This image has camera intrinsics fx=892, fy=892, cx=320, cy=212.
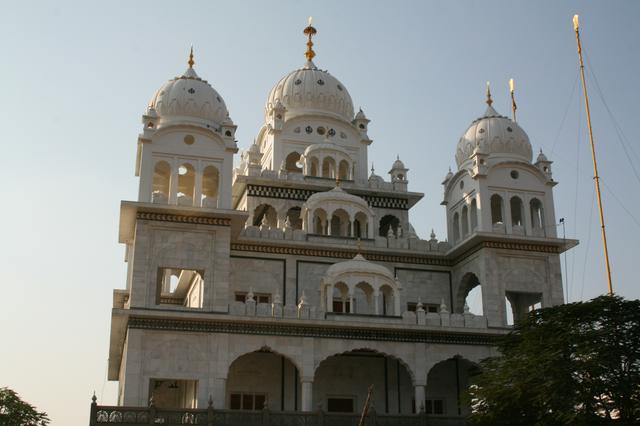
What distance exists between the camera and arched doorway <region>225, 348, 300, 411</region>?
3344 cm

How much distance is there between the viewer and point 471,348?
3362cm

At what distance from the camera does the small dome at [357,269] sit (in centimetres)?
3362

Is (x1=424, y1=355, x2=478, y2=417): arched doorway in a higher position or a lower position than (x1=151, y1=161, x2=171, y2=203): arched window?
lower

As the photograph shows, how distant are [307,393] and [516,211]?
13.8 metres

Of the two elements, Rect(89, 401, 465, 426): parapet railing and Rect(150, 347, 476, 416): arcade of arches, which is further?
Rect(150, 347, 476, 416): arcade of arches

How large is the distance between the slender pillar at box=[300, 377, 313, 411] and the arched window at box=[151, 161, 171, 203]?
334 inches

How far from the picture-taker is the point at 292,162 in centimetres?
4391

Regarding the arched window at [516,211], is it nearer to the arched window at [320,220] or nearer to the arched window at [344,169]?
the arched window at [320,220]

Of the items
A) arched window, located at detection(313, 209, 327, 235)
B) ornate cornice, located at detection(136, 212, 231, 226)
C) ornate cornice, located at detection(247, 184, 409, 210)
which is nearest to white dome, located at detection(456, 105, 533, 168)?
ornate cornice, located at detection(247, 184, 409, 210)

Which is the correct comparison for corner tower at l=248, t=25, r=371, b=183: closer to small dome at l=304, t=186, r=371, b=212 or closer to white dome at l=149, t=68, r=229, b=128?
small dome at l=304, t=186, r=371, b=212

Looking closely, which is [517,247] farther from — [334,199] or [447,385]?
[334,199]

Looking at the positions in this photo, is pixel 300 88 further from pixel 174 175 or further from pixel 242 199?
pixel 174 175

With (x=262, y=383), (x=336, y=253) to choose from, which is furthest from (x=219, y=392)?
(x=336, y=253)

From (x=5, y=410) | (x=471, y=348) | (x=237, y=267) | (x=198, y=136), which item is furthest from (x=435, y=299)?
(x=5, y=410)
